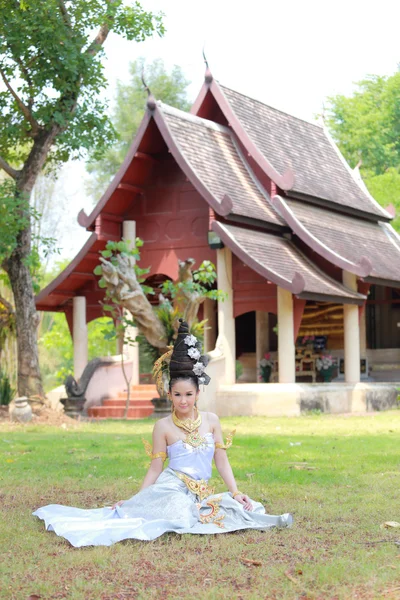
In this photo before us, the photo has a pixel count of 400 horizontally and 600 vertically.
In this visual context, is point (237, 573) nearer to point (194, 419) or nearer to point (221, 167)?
point (194, 419)

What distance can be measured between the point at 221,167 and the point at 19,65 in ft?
15.8

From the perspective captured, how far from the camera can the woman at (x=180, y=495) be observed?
622 centimetres

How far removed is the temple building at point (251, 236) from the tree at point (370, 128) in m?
12.1

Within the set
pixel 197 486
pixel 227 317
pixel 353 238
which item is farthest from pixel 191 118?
pixel 197 486

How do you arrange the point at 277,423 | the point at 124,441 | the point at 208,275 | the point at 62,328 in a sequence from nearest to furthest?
the point at 124,441
the point at 277,423
the point at 208,275
the point at 62,328

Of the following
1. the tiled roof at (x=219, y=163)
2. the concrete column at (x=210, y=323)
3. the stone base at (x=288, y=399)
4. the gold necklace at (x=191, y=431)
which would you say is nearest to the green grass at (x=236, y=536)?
the gold necklace at (x=191, y=431)

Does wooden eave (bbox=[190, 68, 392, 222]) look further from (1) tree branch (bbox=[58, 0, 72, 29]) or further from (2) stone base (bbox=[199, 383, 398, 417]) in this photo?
(1) tree branch (bbox=[58, 0, 72, 29])

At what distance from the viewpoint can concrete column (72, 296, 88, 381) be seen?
21078 mm

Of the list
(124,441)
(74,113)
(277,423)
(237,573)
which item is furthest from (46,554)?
(74,113)

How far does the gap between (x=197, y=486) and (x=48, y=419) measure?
34.9ft

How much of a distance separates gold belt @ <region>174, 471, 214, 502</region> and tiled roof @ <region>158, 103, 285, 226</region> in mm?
12031

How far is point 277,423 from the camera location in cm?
1602

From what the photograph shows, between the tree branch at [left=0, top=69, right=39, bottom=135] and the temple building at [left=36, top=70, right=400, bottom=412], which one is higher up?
the tree branch at [left=0, top=69, right=39, bottom=135]

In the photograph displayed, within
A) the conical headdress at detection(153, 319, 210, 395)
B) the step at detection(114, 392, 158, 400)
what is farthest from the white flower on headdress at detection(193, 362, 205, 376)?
the step at detection(114, 392, 158, 400)
